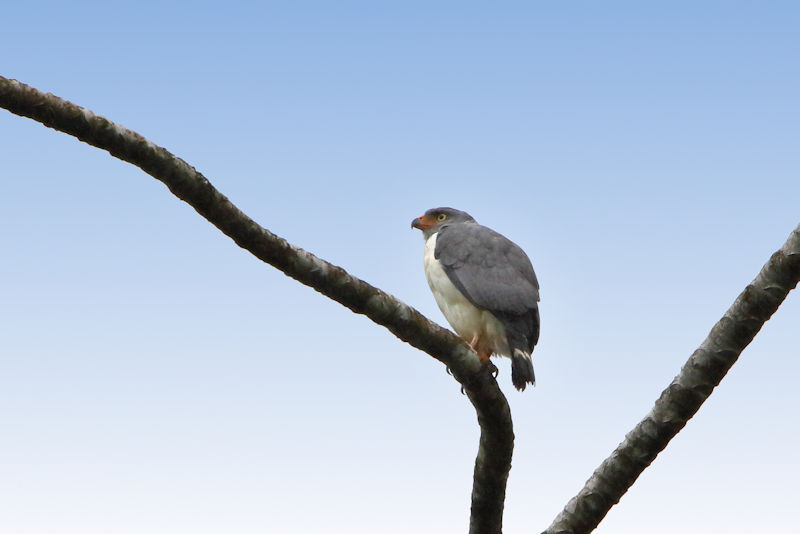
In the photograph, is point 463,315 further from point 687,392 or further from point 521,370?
point 687,392

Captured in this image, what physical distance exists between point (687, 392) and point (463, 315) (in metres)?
2.45

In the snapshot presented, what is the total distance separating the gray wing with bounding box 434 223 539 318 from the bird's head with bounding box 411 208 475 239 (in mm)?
597

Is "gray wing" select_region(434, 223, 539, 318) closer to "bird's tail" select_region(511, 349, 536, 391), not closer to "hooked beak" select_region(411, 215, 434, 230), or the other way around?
"bird's tail" select_region(511, 349, 536, 391)

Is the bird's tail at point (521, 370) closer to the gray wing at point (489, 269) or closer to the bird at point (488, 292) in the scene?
the bird at point (488, 292)

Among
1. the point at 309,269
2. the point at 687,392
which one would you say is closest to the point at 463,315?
the point at 687,392

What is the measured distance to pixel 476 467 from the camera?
4.59m

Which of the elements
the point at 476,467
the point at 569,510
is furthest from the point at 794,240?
the point at 476,467

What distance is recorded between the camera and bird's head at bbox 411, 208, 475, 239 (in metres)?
7.21

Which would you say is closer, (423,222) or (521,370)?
(521,370)

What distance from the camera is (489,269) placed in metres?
6.07

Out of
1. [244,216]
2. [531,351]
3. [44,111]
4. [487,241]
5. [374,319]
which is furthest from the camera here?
[487,241]

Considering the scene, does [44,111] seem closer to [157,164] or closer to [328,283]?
[157,164]

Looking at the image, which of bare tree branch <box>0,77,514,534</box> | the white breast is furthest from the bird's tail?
bare tree branch <box>0,77,514,534</box>

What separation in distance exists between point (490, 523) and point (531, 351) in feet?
4.78
